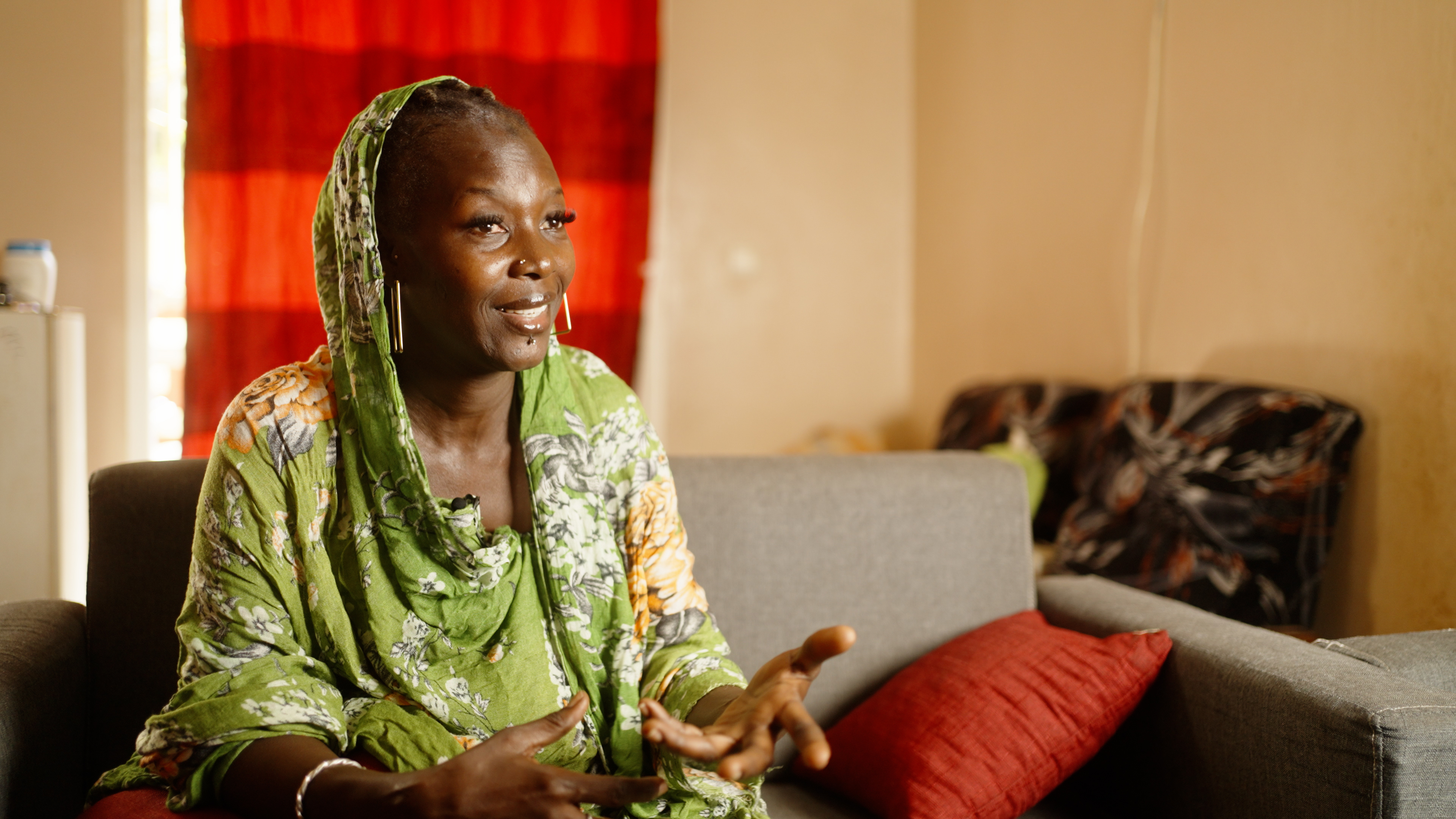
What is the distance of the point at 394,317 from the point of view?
1116 millimetres

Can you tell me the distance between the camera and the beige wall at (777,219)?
156 inches

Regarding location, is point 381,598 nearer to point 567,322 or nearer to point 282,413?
point 282,413

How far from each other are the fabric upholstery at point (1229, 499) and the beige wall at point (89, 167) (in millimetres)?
3000

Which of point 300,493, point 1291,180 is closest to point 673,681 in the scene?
point 300,493

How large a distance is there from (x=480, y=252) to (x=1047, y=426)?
2.21 metres

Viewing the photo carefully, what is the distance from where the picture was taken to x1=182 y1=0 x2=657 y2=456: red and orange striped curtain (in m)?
3.40

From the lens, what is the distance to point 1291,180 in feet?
7.27

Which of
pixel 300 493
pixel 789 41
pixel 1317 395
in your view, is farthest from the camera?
pixel 789 41

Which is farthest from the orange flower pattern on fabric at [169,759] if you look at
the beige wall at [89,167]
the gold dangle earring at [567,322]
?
the beige wall at [89,167]

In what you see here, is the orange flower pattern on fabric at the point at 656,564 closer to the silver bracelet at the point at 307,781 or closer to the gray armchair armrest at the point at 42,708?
the silver bracelet at the point at 307,781

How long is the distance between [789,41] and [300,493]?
3.42 meters

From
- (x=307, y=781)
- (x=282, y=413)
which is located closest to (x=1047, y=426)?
(x=282, y=413)

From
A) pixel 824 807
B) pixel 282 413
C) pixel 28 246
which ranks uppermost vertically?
pixel 28 246

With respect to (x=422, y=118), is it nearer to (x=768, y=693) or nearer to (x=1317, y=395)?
(x=768, y=693)
